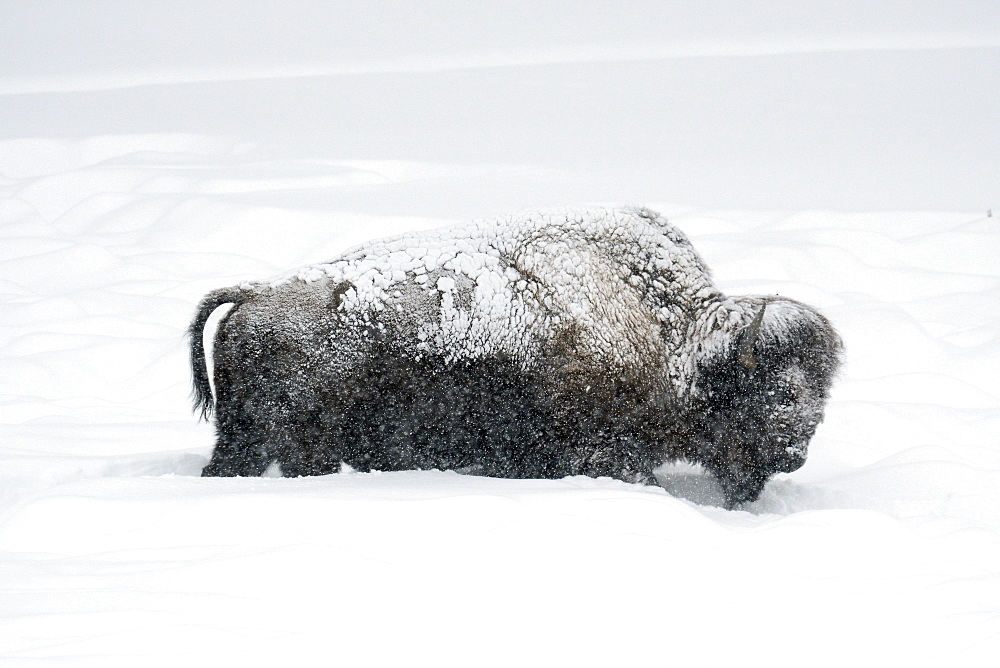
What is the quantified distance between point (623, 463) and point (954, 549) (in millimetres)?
1093

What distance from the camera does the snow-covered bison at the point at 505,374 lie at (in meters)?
3.41

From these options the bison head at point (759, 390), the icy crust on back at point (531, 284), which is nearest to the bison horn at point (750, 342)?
the bison head at point (759, 390)

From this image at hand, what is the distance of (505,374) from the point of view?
135 inches

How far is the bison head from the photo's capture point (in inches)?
135

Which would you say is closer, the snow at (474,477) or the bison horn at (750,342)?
the snow at (474,477)

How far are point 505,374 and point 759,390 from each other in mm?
875

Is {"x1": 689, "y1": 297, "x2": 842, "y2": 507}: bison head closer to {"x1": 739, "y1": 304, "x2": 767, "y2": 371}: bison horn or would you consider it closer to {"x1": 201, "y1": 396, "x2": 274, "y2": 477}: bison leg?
{"x1": 739, "y1": 304, "x2": 767, "y2": 371}: bison horn

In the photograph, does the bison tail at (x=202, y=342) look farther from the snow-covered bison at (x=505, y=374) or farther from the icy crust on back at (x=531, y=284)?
the icy crust on back at (x=531, y=284)

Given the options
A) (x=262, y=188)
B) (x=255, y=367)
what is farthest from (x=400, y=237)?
(x=262, y=188)

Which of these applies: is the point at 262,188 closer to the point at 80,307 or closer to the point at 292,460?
the point at 80,307

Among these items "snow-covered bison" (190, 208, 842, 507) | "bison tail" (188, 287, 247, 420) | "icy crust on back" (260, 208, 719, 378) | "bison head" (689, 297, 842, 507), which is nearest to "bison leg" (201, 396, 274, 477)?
"snow-covered bison" (190, 208, 842, 507)

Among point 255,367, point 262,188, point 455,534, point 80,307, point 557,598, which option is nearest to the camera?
point 557,598

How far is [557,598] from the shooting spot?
7.48 feet

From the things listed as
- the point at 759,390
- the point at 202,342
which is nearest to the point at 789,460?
the point at 759,390
